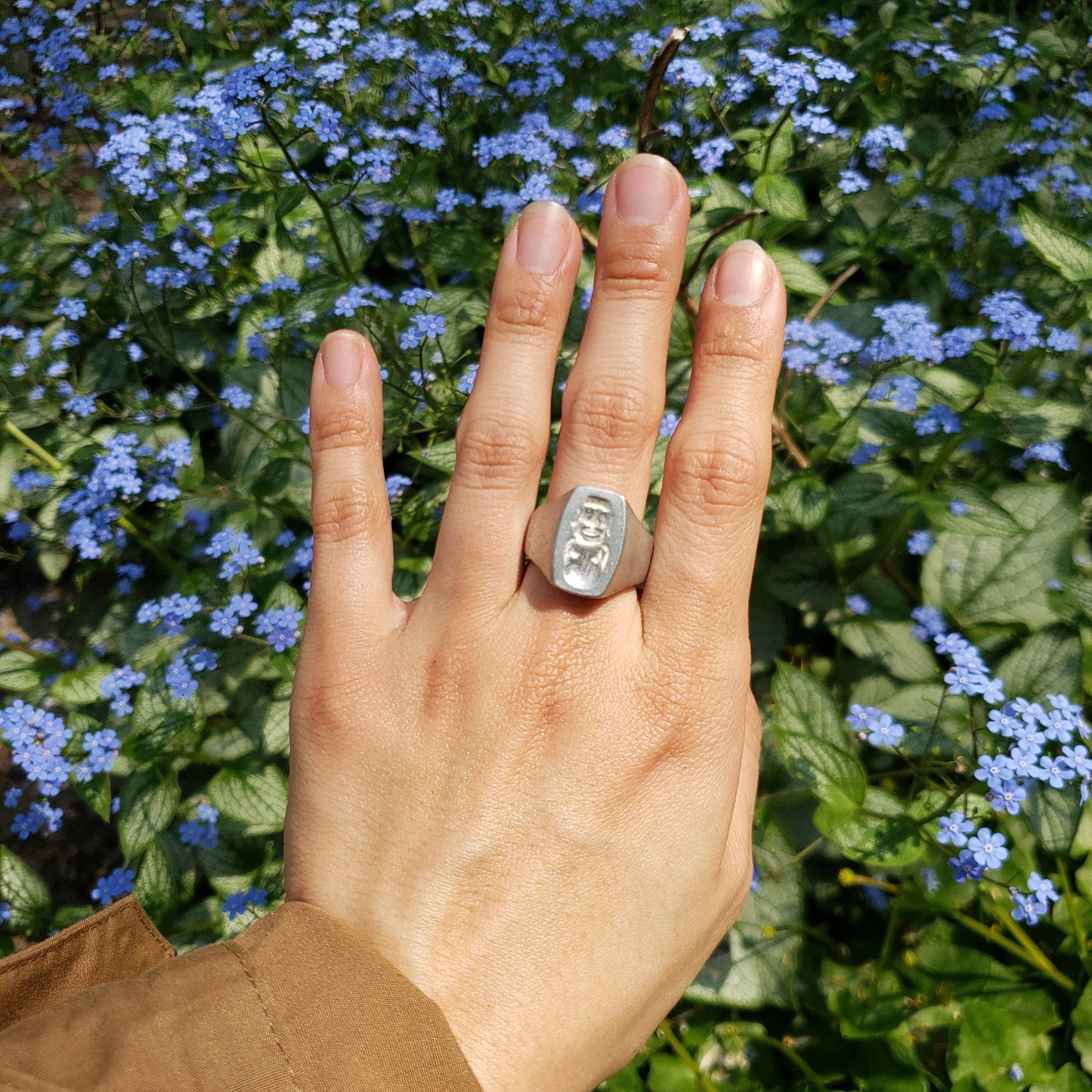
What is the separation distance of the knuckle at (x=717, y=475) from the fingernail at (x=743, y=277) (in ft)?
1.08

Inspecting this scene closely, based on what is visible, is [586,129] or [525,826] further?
[586,129]

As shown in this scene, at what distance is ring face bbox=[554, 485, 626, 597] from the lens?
179 cm

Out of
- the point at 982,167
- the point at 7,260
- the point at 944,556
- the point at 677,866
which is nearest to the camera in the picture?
the point at 677,866

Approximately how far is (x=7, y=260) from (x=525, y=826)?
4660 millimetres

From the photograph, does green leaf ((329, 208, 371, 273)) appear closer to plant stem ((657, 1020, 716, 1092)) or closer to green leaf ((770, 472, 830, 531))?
green leaf ((770, 472, 830, 531))

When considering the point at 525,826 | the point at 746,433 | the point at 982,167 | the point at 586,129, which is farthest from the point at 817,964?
the point at 586,129

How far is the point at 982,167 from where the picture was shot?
3732 mm

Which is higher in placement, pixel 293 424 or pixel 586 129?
pixel 586 129

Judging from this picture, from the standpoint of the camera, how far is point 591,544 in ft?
5.97

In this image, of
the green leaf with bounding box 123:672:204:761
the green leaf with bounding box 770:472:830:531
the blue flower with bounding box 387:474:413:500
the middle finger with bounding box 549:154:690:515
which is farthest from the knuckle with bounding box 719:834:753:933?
the green leaf with bounding box 123:672:204:761

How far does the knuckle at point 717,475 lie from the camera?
6.07ft

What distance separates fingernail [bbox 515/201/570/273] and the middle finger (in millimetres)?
115

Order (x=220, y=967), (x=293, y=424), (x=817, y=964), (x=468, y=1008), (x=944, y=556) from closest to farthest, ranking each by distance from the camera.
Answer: (x=220, y=967) < (x=468, y=1008) < (x=817, y=964) < (x=944, y=556) < (x=293, y=424)

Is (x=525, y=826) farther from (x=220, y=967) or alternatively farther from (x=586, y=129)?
(x=586, y=129)
